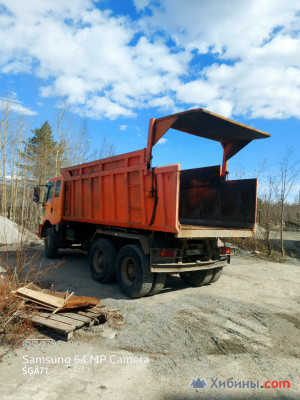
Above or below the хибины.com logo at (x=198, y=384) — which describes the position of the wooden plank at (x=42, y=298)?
above

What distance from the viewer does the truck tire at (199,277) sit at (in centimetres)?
598

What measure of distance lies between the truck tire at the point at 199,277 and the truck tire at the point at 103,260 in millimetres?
1650

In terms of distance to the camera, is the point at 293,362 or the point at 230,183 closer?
the point at 293,362

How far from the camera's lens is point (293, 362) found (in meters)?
3.12

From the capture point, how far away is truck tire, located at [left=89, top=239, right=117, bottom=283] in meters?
5.96

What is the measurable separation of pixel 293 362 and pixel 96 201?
4811mm

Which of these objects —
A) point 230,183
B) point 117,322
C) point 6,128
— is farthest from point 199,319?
point 6,128

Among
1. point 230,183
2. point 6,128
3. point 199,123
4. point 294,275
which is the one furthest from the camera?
point 6,128

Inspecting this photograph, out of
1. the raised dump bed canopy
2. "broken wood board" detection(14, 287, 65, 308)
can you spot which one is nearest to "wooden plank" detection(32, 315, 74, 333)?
"broken wood board" detection(14, 287, 65, 308)

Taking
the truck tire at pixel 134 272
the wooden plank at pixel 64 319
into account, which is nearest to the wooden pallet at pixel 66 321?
the wooden plank at pixel 64 319

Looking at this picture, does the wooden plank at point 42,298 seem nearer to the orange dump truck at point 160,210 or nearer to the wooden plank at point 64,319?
the wooden plank at point 64,319

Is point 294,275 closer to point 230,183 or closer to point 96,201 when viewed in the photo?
point 230,183

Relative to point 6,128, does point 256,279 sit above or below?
below

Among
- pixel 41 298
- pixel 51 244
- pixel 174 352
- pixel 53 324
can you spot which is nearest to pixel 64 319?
pixel 53 324
